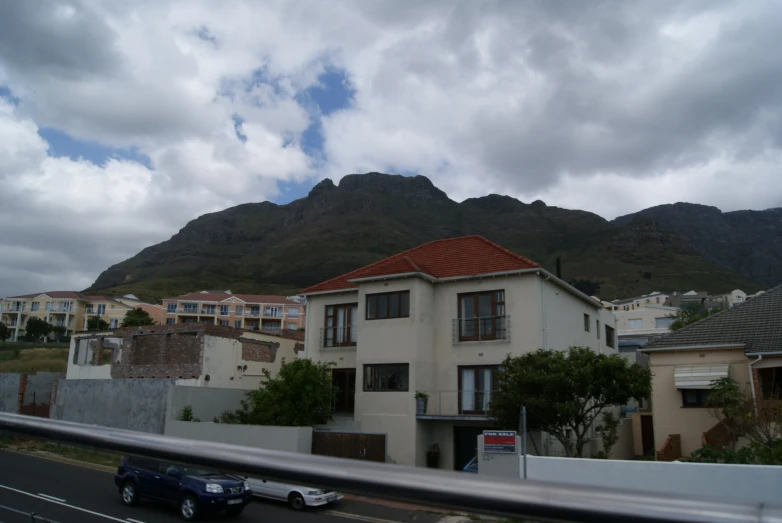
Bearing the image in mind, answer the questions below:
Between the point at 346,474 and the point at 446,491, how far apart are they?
0.22 metres

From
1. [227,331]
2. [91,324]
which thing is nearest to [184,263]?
[91,324]

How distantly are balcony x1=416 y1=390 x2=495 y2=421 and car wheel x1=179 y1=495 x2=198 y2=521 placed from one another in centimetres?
2296

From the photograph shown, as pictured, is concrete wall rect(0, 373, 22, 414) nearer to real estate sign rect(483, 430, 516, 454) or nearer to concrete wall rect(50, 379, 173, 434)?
concrete wall rect(50, 379, 173, 434)

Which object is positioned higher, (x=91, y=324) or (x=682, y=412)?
(x=91, y=324)

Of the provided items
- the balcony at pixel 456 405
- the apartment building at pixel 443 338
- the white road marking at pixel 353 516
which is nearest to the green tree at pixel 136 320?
the apartment building at pixel 443 338

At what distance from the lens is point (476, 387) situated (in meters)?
25.3

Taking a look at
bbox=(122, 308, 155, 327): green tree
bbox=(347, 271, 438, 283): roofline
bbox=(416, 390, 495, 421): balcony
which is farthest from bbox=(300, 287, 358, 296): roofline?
bbox=(122, 308, 155, 327): green tree

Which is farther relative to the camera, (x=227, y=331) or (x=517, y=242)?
(x=517, y=242)

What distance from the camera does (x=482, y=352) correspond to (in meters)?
25.4

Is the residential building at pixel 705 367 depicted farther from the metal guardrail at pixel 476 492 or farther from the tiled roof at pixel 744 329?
the metal guardrail at pixel 476 492

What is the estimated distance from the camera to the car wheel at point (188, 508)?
5.99ft

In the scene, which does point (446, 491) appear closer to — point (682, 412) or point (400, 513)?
point (400, 513)

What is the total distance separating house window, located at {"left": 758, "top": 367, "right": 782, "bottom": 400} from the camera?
21.5 meters

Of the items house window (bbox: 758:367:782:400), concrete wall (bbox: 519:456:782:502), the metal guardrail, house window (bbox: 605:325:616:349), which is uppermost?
house window (bbox: 605:325:616:349)
